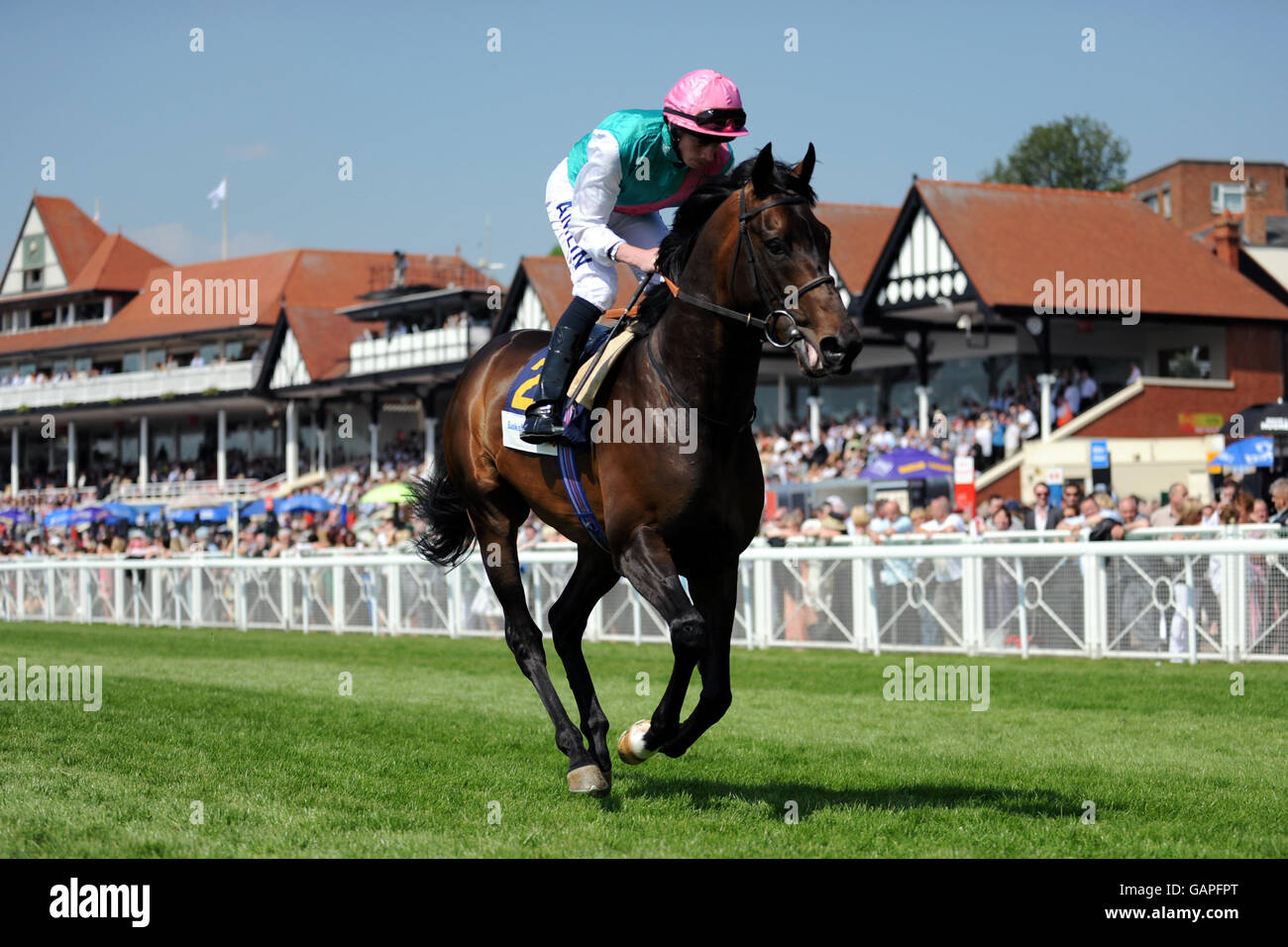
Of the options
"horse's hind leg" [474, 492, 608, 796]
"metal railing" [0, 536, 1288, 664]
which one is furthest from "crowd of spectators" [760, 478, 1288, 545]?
"horse's hind leg" [474, 492, 608, 796]

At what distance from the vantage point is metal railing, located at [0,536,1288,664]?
11992 millimetres

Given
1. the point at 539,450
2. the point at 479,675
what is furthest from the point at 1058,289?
the point at 539,450

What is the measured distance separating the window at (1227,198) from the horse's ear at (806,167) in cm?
6605

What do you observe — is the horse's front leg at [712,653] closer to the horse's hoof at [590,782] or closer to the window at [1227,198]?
the horse's hoof at [590,782]

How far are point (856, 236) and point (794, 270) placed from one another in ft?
108

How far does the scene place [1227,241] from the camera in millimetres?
37062

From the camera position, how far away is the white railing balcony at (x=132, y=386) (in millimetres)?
52125

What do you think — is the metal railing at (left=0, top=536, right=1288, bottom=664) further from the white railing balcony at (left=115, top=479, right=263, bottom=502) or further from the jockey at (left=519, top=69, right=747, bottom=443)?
the white railing balcony at (left=115, top=479, right=263, bottom=502)

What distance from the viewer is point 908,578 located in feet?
45.3

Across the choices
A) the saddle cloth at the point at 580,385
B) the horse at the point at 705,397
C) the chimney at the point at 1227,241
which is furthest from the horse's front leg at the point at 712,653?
the chimney at the point at 1227,241

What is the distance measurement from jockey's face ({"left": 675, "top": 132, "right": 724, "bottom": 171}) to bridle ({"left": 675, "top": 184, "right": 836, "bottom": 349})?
0.39 m

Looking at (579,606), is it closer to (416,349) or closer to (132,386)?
(416,349)
